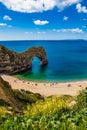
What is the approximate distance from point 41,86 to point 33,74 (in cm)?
3246

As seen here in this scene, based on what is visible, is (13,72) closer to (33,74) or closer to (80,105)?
(33,74)

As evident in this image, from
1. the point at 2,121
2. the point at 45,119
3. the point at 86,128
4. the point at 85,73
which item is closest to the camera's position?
the point at 86,128

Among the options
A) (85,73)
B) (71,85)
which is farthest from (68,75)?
(71,85)

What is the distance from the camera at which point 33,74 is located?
124 m

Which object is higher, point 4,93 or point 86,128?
point 86,128

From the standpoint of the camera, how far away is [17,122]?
1441 centimetres

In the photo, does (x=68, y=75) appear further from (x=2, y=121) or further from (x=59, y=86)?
(x=2, y=121)

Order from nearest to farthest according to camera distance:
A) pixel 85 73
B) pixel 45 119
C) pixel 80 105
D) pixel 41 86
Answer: pixel 45 119 → pixel 80 105 → pixel 41 86 → pixel 85 73

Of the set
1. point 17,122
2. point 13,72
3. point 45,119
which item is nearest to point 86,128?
point 45,119

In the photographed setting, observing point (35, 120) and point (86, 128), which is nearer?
point (86, 128)

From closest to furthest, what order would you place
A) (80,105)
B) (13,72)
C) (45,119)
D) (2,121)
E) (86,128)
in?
1. (86,128)
2. (45,119)
3. (2,121)
4. (80,105)
5. (13,72)

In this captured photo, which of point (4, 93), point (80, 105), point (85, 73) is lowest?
point (85, 73)

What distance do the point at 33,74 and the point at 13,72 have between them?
8.90 meters

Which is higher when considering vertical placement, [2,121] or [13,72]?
[2,121]
